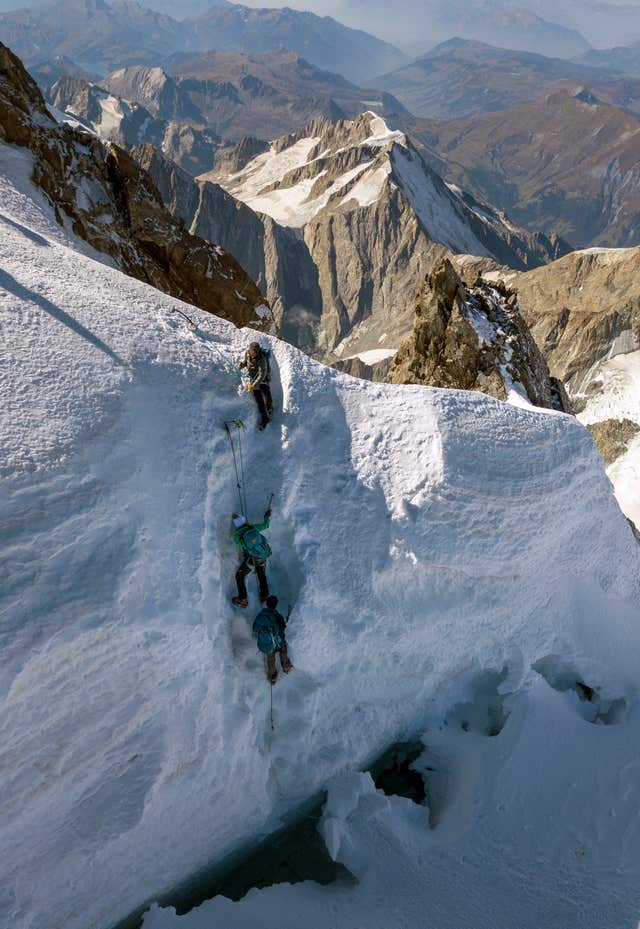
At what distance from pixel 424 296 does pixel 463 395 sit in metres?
10.1

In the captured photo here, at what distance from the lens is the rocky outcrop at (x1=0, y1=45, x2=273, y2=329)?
A: 19000 millimetres

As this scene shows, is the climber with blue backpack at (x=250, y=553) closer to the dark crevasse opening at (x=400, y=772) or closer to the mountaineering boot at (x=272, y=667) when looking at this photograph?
the mountaineering boot at (x=272, y=667)

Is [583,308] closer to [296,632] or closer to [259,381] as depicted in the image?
[259,381]

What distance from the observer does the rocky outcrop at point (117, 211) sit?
19.0 metres

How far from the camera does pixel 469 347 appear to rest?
62.4 ft

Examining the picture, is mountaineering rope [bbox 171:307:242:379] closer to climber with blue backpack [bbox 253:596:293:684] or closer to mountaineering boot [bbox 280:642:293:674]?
climber with blue backpack [bbox 253:596:293:684]

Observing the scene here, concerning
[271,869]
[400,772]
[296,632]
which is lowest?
[271,869]

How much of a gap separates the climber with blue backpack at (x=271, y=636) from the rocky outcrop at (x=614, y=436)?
41.6 meters

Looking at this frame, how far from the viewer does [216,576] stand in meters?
8.74

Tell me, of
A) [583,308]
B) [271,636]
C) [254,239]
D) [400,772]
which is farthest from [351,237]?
[271,636]

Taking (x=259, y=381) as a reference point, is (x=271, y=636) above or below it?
below

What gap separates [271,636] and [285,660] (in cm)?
52

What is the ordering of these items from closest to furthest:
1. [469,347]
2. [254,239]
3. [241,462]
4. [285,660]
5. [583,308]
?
[285,660]
[241,462]
[469,347]
[583,308]
[254,239]

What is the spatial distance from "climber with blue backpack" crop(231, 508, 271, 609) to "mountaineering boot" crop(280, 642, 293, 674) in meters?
0.87
